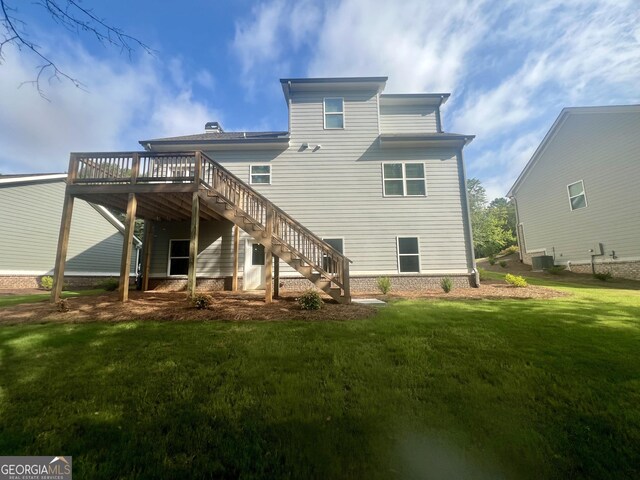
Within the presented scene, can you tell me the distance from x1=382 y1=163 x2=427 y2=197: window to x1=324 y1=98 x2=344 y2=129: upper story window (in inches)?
112

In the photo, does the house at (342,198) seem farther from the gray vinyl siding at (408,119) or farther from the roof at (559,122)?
the roof at (559,122)

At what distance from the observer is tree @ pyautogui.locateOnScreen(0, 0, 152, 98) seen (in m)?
2.60

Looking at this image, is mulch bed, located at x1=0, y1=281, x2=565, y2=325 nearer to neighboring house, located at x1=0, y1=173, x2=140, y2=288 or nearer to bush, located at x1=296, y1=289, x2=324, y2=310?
bush, located at x1=296, y1=289, x2=324, y2=310

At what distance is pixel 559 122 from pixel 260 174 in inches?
656

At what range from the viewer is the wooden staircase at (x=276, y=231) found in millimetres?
7094

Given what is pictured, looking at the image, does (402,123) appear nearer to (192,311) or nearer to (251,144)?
(251,144)

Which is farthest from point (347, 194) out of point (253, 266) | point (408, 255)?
point (253, 266)

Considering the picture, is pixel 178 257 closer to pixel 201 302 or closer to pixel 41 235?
pixel 201 302

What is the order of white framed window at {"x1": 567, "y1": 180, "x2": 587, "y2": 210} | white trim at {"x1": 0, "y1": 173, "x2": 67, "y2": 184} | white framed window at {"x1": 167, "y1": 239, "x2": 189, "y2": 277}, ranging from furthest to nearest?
1. white framed window at {"x1": 567, "y1": 180, "x2": 587, "y2": 210}
2. white trim at {"x1": 0, "y1": 173, "x2": 67, "y2": 184}
3. white framed window at {"x1": 167, "y1": 239, "x2": 189, "y2": 277}

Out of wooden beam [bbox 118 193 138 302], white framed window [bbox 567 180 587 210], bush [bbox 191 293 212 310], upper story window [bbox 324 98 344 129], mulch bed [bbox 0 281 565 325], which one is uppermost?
upper story window [bbox 324 98 344 129]

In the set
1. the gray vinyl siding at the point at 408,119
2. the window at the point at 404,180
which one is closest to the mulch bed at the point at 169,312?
the window at the point at 404,180

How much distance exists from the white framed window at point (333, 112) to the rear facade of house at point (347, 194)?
0.05 meters

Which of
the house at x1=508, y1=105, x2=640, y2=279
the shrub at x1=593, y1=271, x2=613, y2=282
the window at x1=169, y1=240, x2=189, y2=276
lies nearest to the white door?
the window at x1=169, y1=240, x2=189, y2=276

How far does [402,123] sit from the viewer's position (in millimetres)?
12641
